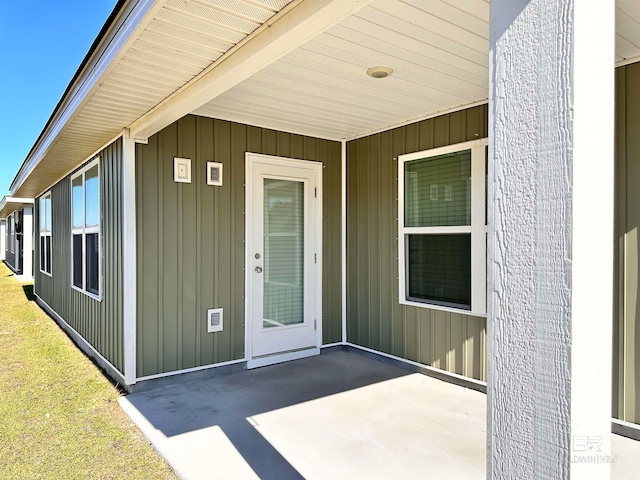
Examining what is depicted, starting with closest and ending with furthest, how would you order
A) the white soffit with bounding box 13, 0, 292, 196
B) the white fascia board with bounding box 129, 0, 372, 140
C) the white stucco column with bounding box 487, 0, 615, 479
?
the white stucco column with bounding box 487, 0, 615, 479 < the white fascia board with bounding box 129, 0, 372, 140 < the white soffit with bounding box 13, 0, 292, 196

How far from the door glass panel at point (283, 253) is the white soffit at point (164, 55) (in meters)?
1.68

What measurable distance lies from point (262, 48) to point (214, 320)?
2.81m

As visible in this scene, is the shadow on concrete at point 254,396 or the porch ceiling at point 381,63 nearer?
the porch ceiling at point 381,63

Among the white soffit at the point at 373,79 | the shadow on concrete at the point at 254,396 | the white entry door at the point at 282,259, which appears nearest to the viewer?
the white soffit at the point at 373,79

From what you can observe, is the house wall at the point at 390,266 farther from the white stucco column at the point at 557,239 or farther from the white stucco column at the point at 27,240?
the white stucco column at the point at 27,240

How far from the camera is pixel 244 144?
4.35 metres

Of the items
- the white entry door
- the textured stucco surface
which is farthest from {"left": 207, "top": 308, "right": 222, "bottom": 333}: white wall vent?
the textured stucco surface

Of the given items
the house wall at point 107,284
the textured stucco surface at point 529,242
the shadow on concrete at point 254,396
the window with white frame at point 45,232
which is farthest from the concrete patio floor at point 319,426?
the window with white frame at point 45,232

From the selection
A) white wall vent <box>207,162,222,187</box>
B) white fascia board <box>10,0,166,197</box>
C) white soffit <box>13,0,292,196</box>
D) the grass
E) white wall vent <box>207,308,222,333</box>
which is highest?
white fascia board <box>10,0,166,197</box>

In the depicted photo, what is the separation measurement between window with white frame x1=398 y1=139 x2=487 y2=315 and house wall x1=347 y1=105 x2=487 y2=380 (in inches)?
4.1

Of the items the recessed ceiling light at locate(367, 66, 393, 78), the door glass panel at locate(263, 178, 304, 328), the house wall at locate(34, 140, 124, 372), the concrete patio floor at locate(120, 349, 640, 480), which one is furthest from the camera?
the door glass panel at locate(263, 178, 304, 328)

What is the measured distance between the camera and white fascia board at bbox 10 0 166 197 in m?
1.92

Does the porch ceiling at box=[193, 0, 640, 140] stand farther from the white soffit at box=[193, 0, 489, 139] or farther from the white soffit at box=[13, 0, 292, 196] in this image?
the white soffit at box=[13, 0, 292, 196]

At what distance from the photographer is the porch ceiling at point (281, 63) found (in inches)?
74.9
